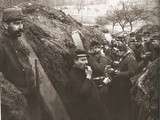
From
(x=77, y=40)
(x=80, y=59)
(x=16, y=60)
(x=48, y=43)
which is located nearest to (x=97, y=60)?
(x=80, y=59)

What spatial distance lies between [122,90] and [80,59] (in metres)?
0.57

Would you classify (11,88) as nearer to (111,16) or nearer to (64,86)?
(64,86)

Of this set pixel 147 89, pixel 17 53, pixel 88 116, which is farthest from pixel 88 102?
pixel 17 53

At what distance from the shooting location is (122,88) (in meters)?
3.44

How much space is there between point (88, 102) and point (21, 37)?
0.99 m

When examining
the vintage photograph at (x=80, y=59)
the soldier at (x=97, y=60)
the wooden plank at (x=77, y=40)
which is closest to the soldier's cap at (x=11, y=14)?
the vintage photograph at (x=80, y=59)

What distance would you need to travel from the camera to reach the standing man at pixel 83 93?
3.38 m

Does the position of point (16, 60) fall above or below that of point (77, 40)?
below

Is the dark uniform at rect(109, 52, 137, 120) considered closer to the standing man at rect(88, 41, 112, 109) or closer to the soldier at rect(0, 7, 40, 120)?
the standing man at rect(88, 41, 112, 109)

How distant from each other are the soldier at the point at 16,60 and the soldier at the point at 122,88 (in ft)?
2.71

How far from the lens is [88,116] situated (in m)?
3.44

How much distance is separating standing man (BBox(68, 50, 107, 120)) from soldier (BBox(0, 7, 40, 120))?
0.40 metres

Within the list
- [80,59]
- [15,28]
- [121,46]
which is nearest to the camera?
[15,28]

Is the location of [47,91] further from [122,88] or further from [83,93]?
[122,88]
